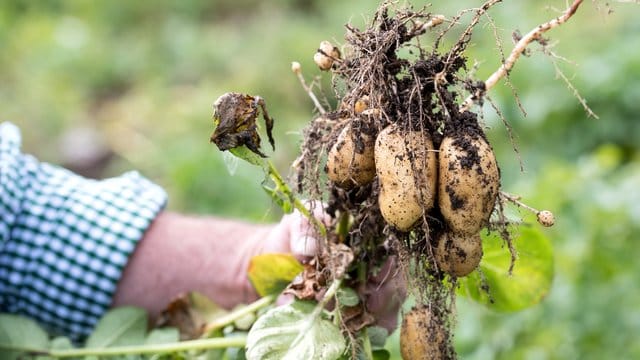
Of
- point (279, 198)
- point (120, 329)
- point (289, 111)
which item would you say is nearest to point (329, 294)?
point (279, 198)

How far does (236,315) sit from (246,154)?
30 cm

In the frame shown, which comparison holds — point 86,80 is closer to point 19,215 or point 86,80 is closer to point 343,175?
point 19,215

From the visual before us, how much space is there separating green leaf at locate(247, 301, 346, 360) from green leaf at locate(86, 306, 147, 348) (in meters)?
0.39

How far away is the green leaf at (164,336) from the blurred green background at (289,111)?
86cm

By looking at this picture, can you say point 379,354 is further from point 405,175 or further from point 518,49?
point 518,49

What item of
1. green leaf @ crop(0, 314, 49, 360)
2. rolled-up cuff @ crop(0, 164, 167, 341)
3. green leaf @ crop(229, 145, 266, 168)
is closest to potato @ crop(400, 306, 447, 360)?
green leaf @ crop(229, 145, 266, 168)

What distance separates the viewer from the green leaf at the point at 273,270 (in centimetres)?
118

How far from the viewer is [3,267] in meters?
1.59

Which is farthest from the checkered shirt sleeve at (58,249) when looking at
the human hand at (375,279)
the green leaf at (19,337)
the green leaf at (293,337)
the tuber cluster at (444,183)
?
the tuber cluster at (444,183)

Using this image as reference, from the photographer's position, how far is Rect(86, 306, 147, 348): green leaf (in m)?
1.36

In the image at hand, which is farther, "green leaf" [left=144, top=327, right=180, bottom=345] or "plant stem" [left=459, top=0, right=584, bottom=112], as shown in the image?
"green leaf" [left=144, top=327, right=180, bottom=345]

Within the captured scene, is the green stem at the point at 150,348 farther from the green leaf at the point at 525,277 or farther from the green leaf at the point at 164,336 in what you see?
the green leaf at the point at 525,277

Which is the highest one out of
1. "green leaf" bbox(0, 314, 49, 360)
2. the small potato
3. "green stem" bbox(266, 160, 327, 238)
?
the small potato

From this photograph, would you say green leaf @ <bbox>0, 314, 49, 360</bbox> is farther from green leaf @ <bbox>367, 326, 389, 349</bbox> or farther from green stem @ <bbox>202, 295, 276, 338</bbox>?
green leaf @ <bbox>367, 326, 389, 349</bbox>
